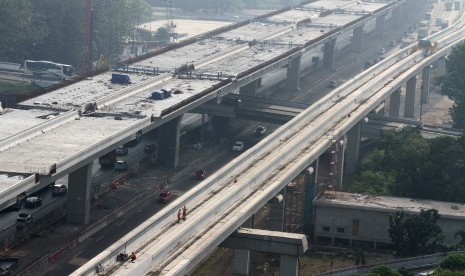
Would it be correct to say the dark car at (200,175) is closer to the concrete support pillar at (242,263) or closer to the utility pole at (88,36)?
the concrete support pillar at (242,263)

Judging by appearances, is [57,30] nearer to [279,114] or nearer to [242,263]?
Answer: [279,114]

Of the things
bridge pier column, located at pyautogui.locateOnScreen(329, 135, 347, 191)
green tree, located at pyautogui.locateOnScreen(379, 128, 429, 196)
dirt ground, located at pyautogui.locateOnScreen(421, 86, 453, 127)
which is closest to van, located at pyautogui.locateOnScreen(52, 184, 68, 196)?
bridge pier column, located at pyautogui.locateOnScreen(329, 135, 347, 191)

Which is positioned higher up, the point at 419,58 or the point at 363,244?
the point at 419,58

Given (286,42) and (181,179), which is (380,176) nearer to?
(181,179)

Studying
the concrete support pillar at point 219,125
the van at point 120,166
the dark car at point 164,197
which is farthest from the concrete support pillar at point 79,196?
the concrete support pillar at point 219,125

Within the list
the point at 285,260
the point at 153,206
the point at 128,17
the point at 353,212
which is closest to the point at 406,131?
the point at 353,212
